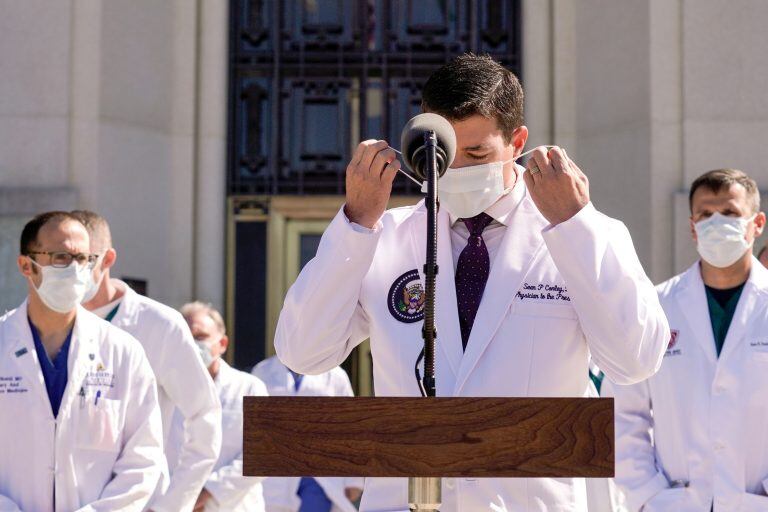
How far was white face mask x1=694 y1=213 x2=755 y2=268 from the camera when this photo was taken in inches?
218

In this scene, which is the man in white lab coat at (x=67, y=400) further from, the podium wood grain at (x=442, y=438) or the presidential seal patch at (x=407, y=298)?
the podium wood grain at (x=442, y=438)

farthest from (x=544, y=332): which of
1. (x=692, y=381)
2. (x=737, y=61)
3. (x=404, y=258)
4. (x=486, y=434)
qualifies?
(x=737, y=61)

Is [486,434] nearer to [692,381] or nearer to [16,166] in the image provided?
[692,381]

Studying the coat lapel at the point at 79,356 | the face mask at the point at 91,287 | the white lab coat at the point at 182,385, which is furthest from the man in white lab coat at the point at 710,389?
the face mask at the point at 91,287

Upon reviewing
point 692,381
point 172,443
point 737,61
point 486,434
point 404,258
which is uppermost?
point 737,61

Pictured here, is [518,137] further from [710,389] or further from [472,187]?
[710,389]

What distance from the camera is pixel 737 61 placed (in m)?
10.2

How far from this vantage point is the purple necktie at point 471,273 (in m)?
3.30

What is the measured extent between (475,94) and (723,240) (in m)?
2.59

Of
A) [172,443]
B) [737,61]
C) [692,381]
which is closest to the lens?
[692,381]

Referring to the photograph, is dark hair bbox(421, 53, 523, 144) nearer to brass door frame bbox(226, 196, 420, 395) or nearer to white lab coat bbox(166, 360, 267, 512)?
white lab coat bbox(166, 360, 267, 512)

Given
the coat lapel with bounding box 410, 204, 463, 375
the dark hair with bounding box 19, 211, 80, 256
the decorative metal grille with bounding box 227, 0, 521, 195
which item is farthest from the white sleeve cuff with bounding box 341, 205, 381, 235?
the decorative metal grille with bounding box 227, 0, 521, 195

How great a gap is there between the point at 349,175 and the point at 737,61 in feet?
25.7

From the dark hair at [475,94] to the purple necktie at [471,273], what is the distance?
0.81 ft
